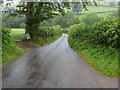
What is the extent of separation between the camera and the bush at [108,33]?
1227cm

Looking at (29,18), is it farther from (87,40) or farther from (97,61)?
(97,61)

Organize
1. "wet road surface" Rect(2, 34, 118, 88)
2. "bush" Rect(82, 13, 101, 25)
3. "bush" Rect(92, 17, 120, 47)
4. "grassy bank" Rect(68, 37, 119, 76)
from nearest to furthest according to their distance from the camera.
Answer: "wet road surface" Rect(2, 34, 118, 88) → "grassy bank" Rect(68, 37, 119, 76) → "bush" Rect(92, 17, 120, 47) → "bush" Rect(82, 13, 101, 25)

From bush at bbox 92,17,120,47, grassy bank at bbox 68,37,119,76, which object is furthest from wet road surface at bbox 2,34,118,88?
bush at bbox 92,17,120,47

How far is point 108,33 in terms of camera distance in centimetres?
1306

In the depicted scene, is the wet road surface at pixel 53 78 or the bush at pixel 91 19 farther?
the bush at pixel 91 19

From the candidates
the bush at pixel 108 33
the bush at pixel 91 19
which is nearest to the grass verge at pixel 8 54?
the bush at pixel 108 33

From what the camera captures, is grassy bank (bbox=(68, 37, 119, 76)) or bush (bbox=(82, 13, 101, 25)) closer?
grassy bank (bbox=(68, 37, 119, 76))

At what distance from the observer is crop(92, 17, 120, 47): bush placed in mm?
12273

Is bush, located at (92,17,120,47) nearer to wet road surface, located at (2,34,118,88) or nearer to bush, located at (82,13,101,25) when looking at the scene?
wet road surface, located at (2,34,118,88)

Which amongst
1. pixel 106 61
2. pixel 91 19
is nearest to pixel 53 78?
pixel 106 61

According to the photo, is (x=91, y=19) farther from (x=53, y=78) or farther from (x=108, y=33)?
(x=53, y=78)

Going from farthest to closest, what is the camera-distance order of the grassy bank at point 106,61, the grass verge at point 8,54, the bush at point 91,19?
the bush at point 91,19
the grass verge at point 8,54
the grassy bank at point 106,61

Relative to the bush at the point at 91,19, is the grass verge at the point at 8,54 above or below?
below

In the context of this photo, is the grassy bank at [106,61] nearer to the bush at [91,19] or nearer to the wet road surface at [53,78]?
the wet road surface at [53,78]
